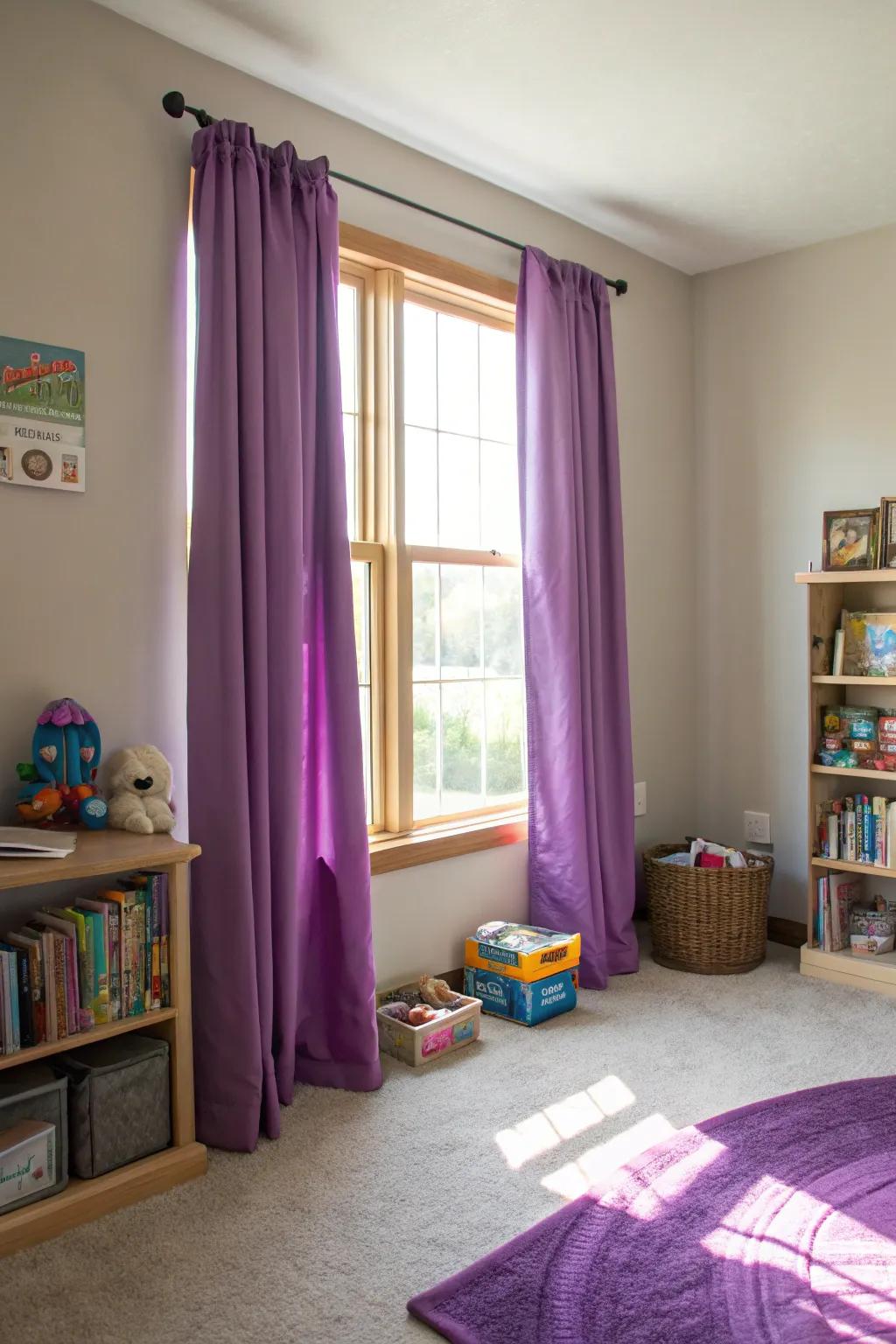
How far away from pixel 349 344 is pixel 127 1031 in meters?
1.98

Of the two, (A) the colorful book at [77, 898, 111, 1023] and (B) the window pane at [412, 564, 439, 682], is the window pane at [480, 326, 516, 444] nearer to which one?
(B) the window pane at [412, 564, 439, 682]

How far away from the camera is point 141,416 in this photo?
2488 millimetres

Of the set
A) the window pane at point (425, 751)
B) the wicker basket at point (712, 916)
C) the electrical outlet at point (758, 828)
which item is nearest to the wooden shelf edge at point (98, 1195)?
the window pane at point (425, 751)

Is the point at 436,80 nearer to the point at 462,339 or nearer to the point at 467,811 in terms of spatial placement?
the point at 462,339

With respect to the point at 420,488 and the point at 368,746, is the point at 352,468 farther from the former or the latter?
the point at 368,746

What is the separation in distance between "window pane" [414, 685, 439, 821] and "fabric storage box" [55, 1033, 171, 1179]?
1.26m

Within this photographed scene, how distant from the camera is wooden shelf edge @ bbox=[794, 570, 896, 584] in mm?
3363

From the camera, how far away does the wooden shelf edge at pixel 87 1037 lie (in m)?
1.95

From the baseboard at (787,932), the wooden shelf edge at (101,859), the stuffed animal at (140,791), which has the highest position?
the stuffed animal at (140,791)

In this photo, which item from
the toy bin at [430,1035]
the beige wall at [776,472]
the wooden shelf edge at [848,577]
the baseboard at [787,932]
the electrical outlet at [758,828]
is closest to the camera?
the toy bin at [430,1035]

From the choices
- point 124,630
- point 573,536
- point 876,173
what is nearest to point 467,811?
point 573,536

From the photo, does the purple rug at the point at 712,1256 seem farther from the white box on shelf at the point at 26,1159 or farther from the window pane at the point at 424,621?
the window pane at the point at 424,621

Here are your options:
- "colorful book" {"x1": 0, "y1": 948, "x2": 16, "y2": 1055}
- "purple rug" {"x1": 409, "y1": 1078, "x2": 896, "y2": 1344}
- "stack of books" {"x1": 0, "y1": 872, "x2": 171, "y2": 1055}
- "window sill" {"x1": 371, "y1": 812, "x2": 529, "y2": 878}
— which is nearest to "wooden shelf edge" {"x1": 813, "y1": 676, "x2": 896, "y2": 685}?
"window sill" {"x1": 371, "y1": 812, "x2": 529, "y2": 878}

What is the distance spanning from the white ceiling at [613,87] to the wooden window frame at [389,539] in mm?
382
